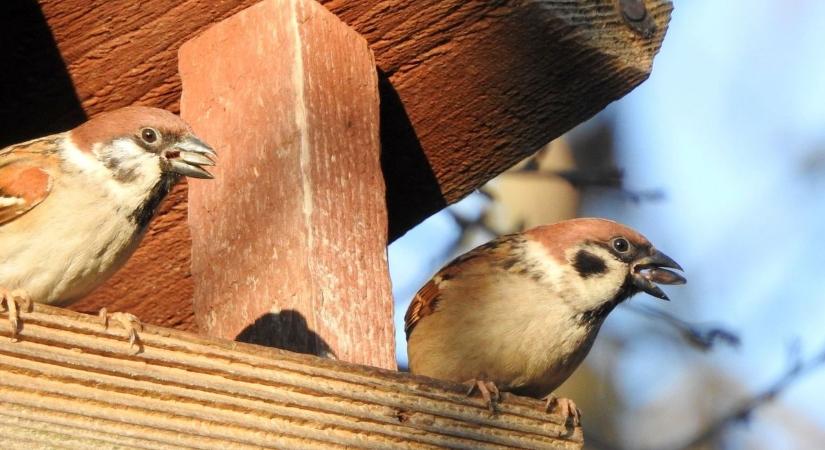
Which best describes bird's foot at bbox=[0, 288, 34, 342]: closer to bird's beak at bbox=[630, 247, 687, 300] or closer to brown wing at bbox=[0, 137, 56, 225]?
brown wing at bbox=[0, 137, 56, 225]

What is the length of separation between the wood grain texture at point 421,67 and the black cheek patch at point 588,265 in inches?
18.1

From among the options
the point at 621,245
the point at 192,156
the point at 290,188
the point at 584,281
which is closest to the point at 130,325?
the point at 290,188

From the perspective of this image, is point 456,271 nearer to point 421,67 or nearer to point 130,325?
point 421,67

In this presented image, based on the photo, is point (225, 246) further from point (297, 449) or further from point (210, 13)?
point (297, 449)

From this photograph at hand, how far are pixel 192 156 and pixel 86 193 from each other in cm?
29

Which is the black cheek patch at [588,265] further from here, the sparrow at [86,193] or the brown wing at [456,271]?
the sparrow at [86,193]

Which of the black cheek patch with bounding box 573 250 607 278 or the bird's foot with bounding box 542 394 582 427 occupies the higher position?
the bird's foot with bounding box 542 394 582 427

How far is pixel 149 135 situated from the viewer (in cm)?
343

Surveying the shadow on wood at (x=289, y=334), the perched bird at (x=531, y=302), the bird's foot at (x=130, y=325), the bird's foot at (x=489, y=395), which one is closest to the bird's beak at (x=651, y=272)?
the perched bird at (x=531, y=302)

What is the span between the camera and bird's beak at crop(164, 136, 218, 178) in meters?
3.32

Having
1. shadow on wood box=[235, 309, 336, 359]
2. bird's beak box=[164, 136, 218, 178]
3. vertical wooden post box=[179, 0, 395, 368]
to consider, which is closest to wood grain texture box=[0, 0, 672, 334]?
vertical wooden post box=[179, 0, 395, 368]

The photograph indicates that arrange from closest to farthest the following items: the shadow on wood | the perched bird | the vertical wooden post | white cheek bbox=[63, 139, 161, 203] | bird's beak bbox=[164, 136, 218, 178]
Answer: the shadow on wood < the vertical wooden post < bird's beak bbox=[164, 136, 218, 178] < white cheek bbox=[63, 139, 161, 203] < the perched bird

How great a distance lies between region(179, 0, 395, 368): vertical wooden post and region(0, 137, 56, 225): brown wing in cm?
39

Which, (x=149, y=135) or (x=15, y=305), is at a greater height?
(x=15, y=305)
